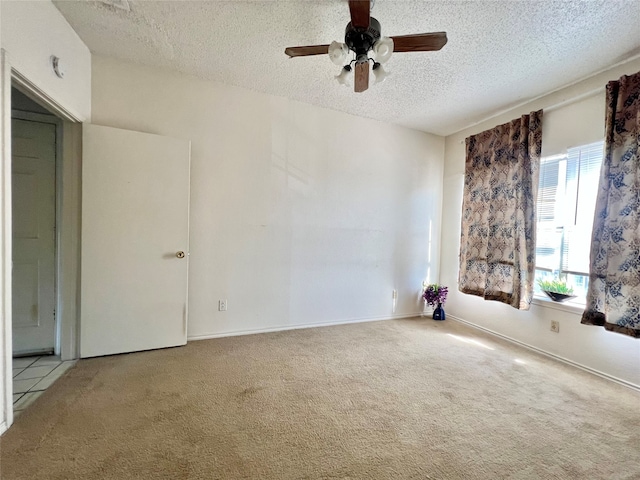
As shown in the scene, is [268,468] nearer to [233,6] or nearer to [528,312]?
[233,6]

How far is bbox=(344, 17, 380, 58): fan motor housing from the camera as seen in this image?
173 centimetres

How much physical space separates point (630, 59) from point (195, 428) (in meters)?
4.16

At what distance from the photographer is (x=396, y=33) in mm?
2059

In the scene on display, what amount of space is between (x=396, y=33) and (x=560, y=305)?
9.35ft

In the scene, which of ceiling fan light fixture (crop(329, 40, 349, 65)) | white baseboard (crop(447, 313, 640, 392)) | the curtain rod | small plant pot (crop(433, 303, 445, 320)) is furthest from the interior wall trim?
white baseboard (crop(447, 313, 640, 392))

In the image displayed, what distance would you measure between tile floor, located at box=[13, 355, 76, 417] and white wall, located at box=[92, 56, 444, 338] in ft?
3.30

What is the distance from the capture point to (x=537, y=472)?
1357 millimetres

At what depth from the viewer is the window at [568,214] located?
8.32ft

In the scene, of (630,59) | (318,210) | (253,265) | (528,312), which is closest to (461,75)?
(630,59)

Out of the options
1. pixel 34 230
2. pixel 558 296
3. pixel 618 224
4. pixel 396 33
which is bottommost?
pixel 558 296

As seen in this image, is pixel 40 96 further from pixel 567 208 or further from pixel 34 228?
pixel 567 208

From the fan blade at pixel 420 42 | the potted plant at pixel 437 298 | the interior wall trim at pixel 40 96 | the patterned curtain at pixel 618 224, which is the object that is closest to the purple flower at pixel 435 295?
the potted plant at pixel 437 298

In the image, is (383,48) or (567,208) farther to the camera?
(567,208)

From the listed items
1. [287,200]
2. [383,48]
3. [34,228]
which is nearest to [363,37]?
[383,48]
